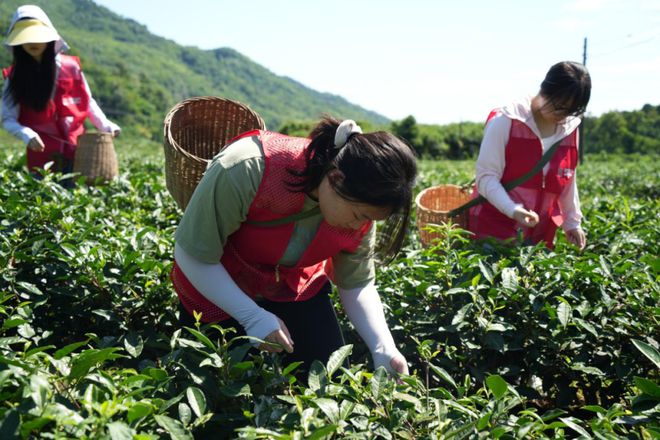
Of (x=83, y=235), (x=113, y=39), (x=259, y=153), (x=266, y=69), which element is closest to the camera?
(x=259, y=153)

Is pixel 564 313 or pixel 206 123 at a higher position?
pixel 206 123

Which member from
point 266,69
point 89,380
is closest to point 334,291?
point 89,380

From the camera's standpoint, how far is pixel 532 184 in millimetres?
3023

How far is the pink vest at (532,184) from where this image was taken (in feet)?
9.73

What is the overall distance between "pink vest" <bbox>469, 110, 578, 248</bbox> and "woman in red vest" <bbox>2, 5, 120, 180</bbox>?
247cm

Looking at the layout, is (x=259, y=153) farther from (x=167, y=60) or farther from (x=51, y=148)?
(x=167, y=60)

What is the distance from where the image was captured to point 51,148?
4059mm

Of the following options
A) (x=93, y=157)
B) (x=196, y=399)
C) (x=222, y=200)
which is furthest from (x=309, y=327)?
(x=93, y=157)

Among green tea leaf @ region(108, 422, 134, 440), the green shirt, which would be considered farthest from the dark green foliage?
green tea leaf @ region(108, 422, 134, 440)

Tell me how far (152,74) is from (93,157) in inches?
3639

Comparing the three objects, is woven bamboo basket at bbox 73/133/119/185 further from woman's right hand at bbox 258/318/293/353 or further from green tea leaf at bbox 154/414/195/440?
green tea leaf at bbox 154/414/195/440

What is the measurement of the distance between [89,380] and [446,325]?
1197mm

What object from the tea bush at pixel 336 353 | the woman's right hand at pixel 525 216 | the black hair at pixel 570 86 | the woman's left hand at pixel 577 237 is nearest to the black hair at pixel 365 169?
the tea bush at pixel 336 353

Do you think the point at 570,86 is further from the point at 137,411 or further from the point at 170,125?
the point at 137,411
